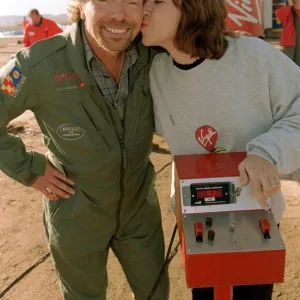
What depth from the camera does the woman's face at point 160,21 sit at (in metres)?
1.64

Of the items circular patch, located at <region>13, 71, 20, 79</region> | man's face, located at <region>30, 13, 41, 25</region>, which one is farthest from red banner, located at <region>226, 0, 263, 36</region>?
circular patch, located at <region>13, 71, 20, 79</region>

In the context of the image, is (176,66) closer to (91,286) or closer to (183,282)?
(91,286)

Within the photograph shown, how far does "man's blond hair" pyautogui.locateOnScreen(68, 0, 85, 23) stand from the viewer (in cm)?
184

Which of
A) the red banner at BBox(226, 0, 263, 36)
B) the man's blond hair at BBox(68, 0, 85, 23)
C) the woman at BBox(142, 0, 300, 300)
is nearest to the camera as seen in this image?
the woman at BBox(142, 0, 300, 300)

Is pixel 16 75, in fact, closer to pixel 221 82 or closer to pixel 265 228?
pixel 221 82

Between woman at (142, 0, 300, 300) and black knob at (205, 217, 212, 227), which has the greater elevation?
woman at (142, 0, 300, 300)

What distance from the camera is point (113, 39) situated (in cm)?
169

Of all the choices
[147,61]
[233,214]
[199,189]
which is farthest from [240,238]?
[147,61]

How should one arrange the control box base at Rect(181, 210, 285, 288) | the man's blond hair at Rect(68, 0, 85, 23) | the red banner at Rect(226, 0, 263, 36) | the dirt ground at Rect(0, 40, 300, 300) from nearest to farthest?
1. the control box base at Rect(181, 210, 285, 288)
2. the man's blond hair at Rect(68, 0, 85, 23)
3. the dirt ground at Rect(0, 40, 300, 300)
4. the red banner at Rect(226, 0, 263, 36)

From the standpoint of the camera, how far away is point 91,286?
2.05m

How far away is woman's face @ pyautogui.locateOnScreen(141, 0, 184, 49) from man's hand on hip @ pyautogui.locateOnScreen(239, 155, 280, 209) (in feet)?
1.86

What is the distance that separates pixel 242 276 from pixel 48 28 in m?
7.17

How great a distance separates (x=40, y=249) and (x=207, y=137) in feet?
6.39

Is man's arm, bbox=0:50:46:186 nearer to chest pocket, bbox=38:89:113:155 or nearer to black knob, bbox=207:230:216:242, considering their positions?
chest pocket, bbox=38:89:113:155
